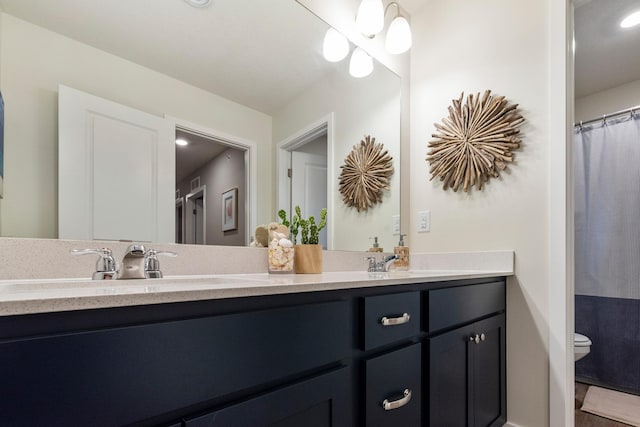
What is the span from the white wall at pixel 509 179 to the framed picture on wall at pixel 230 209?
44.5 inches

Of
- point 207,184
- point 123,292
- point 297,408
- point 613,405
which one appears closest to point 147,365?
point 123,292

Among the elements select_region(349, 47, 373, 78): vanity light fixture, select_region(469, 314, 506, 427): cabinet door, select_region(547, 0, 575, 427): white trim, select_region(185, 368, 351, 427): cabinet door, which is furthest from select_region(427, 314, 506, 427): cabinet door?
select_region(349, 47, 373, 78): vanity light fixture

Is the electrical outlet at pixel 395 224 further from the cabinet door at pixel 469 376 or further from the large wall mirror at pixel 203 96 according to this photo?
the cabinet door at pixel 469 376

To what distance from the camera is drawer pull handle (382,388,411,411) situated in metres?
0.95

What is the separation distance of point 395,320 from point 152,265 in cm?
73

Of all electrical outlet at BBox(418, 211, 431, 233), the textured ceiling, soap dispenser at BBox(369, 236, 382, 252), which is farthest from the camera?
the textured ceiling

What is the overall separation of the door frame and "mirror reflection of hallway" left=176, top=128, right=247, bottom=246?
18 centimetres

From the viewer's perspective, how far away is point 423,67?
2.07m

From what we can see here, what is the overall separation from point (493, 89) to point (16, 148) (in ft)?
6.32

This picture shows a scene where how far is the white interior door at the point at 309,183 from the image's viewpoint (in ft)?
5.08

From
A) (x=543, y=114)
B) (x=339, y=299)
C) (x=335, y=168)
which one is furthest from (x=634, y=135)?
(x=339, y=299)

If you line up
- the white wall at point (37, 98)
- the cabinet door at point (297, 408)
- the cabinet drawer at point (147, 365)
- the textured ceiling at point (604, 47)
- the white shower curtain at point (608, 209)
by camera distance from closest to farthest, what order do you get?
1. the cabinet drawer at point (147, 365)
2. the cabinet door at point (297, 408)
3. the white wall at point (37, 98)
4. the textured ceiling at point (604, 47)
5. the white shower curtain at point (608, 209)

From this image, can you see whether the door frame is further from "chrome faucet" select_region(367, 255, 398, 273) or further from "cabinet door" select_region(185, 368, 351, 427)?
"cabinet door" select_region(185, 368, 351, 427)

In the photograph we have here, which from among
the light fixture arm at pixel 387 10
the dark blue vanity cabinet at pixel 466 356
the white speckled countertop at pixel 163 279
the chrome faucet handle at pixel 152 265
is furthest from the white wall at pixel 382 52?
the chrome faucet handle at pixel 152 265
